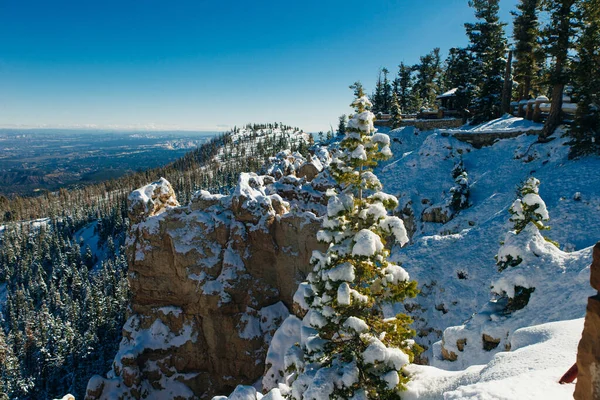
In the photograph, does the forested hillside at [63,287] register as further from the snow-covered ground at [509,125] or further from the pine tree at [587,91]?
the pine tree at [587,91]

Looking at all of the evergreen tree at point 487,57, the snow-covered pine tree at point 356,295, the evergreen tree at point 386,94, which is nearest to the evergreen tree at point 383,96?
the evergreen tree at point 386,94

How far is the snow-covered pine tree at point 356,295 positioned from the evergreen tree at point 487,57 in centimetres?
3891

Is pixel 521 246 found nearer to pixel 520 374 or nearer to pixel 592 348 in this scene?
pixel 520 374

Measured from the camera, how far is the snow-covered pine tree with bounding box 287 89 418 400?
29.5 ft

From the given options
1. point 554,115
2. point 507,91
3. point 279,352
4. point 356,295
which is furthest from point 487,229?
point 507,91

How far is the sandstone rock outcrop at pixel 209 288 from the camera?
95.1ft

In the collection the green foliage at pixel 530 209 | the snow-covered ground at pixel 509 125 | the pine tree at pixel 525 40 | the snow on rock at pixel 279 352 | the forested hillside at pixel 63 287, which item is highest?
the pine tree at pixel 525 40

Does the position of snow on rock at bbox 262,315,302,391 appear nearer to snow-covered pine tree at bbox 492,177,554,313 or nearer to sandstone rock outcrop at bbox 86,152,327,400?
sandstone rock outcrop at bbox 86,152,327,400

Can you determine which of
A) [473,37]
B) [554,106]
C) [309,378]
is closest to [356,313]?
[309,378]

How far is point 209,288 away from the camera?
95.1 ft

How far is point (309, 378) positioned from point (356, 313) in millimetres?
2264

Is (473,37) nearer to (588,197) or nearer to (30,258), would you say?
(588,197)

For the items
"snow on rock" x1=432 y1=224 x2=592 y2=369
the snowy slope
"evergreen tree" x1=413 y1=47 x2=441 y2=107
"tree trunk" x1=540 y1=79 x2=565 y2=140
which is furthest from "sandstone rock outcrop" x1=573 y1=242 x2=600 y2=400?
"evergreen tree" x1=413 y1=47 x2=441 y2=107

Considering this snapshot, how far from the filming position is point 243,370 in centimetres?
2948
